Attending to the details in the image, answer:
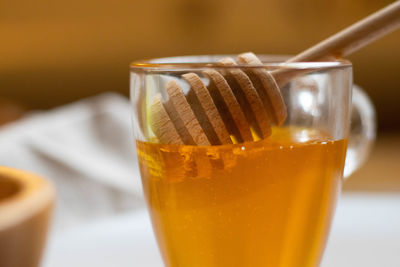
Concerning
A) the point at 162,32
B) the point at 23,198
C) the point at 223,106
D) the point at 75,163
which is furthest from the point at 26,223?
the point at 162,32

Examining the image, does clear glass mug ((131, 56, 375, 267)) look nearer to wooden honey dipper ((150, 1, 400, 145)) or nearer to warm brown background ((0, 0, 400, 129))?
wooden honey dipper ((150, 1, 400, 145))

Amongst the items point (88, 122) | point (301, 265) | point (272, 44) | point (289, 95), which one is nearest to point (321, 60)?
point (289, 95)

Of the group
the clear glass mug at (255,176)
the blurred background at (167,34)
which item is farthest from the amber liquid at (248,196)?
the blurred background at (167,34)

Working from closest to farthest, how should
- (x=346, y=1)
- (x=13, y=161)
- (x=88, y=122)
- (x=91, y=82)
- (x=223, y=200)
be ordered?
(x=223, y=200) → (x=13, y=161) → (x=88, y=122) → (x=346, y=1) → (x=91, y=82)

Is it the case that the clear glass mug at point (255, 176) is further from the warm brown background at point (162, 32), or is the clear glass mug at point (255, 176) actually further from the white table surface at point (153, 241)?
the warm brown background at point (162, 32)

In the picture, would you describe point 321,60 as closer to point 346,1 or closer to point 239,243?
point 239,243

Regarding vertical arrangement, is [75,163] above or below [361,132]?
below

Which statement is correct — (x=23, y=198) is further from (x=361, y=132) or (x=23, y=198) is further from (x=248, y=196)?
(x=361, y=132)
